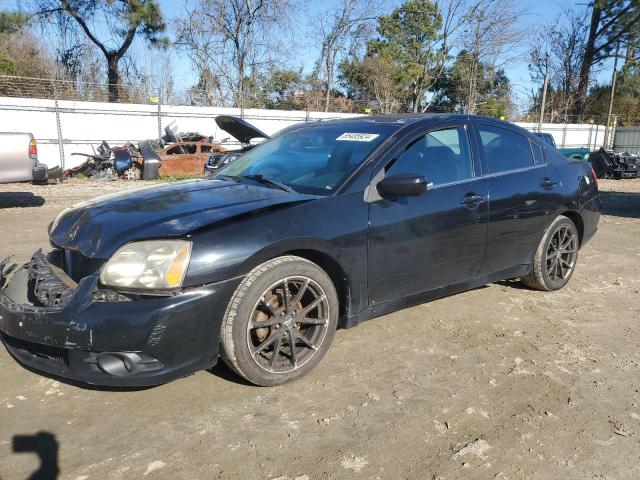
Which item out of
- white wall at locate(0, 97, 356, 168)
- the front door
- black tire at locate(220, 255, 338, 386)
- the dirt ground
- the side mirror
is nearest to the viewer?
the dirt ground

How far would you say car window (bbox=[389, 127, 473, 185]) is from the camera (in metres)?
3.49

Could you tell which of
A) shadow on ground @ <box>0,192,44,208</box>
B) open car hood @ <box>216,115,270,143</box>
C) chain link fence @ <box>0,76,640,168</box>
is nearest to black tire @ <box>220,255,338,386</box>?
open car hood @ <box>216,115,270,143</box>

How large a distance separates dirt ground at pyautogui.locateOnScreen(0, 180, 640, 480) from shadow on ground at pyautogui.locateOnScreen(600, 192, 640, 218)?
699cm

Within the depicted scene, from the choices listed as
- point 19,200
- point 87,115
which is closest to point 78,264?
point 19,200

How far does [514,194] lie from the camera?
4.04m

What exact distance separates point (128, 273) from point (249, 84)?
26496 millimetres

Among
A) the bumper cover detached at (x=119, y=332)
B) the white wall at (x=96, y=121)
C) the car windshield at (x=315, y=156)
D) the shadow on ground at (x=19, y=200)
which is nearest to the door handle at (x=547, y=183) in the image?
the car windshield at (x=315, y=156)

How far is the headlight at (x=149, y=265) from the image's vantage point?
2.49 metres

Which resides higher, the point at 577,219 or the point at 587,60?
the point at 587,60

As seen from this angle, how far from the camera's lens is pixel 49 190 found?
1277 centimetres

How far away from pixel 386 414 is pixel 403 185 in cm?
132

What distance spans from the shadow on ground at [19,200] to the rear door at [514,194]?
899cm

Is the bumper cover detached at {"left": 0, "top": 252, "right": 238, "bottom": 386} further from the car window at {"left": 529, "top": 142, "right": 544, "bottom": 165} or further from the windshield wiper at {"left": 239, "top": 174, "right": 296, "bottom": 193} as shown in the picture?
the car window at {"left": 529, "top": 142, "right": 544, "bottom": 165}

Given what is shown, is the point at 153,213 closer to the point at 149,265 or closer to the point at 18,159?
the point at 149,265
